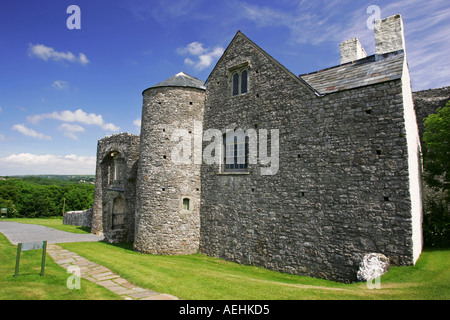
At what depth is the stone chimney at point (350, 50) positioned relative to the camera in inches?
513

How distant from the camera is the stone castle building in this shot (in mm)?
8633

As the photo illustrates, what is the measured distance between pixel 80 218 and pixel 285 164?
23893 mm

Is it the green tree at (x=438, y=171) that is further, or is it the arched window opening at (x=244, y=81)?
the arched window opening at (x=244, y=81)

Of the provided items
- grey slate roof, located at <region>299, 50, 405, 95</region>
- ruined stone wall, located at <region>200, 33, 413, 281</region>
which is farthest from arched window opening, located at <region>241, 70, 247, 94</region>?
grey slate roof, located at <region>299, 50, 405, 95</region>

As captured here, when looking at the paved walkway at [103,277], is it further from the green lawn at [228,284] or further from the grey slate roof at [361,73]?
the grey slate roof at [361,73]

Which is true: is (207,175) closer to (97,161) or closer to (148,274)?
(148,274)

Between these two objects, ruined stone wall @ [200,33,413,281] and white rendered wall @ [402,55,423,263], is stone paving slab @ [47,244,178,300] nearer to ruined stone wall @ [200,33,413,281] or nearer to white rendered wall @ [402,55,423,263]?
ruined stone wall @ [200,33,413,281]

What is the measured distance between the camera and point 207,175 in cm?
1398

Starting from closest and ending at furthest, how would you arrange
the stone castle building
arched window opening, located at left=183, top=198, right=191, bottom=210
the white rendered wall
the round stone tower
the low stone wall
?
1. the white rendered wall
2. the stone castle building
3. the round stone tower
4. arched window opening, located at left=183, top=198, right=191, bottom=210
5. the low stone wall

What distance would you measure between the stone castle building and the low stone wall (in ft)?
33.7

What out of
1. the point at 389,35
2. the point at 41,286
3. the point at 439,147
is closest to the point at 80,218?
the point at 41,286

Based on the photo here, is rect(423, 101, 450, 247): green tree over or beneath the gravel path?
over

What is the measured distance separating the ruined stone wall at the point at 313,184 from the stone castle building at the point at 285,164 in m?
0.04

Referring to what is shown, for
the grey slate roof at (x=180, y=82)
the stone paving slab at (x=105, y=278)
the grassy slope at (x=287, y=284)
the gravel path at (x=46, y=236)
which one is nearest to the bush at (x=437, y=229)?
the grassy slope at (x=287, y=284)
